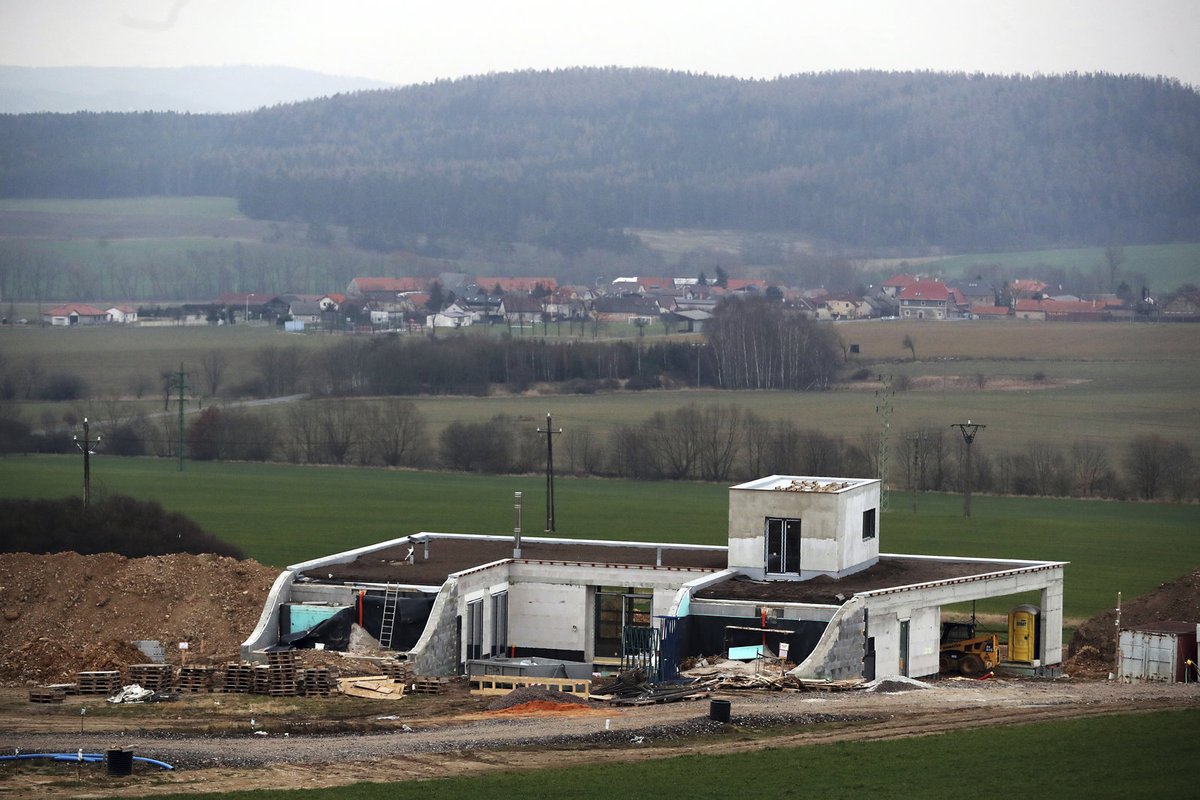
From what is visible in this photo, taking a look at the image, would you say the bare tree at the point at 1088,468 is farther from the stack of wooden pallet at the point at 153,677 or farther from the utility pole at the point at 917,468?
the stack of wooden pallet at the point at 153,677

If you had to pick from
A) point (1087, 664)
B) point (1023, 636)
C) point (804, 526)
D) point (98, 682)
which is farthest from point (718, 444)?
point (98, 682)

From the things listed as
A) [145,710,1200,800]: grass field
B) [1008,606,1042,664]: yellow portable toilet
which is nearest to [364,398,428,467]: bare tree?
[1008,606,1042,664]: yellow portable toilet

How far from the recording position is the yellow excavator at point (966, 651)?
167 ft

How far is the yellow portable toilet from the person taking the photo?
5219 centimetres

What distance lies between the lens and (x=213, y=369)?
161500 mm

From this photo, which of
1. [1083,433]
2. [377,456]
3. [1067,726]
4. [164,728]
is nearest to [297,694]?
[164,728]

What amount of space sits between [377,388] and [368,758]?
118 meters

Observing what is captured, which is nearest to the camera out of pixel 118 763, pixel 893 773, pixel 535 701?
pixel 893 773

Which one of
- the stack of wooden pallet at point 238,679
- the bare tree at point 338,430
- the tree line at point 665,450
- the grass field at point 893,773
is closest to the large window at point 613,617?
the stack of wooden pallet at point 238,679

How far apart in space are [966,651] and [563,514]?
4297 cm

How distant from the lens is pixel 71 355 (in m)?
169

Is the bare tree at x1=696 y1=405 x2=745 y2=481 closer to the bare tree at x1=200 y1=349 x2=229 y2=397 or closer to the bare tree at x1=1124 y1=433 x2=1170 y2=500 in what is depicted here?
the bare tree at x1=1124 y1=433 x2=1170 y2=500

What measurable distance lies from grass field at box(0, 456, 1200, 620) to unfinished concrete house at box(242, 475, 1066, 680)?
1455 cm

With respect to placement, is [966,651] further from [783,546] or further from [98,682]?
[98,682]
